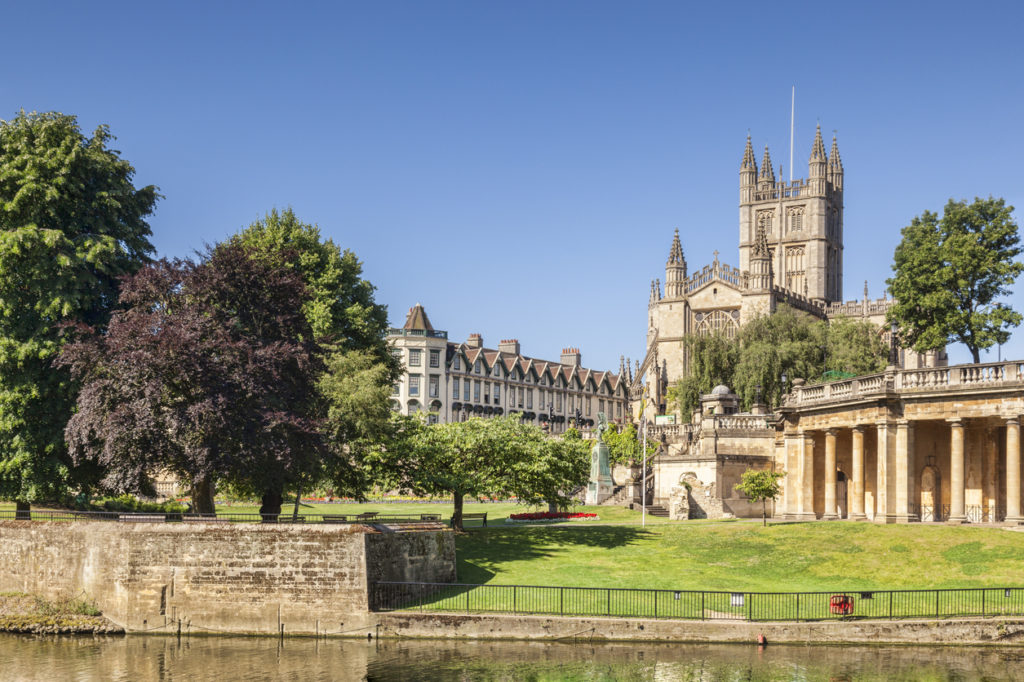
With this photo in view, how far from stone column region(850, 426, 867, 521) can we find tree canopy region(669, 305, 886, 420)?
125ft

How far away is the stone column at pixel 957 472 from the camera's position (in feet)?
141

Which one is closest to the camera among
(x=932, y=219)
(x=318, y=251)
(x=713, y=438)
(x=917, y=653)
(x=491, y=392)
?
(x=917, y=653)

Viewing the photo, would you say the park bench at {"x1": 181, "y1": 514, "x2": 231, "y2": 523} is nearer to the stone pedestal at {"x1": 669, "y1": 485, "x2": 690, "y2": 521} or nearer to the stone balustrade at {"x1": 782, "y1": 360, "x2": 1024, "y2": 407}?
the stone pedestal at {"x1": 669, "y1": 485, "x2": 690, "y2": 521}

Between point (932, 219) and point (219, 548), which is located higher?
point (932, 219)

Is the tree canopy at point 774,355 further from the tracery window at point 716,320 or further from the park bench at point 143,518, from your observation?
the park bench at point 143,518

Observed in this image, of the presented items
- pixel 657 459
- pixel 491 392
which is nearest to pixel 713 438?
pixel 657 459

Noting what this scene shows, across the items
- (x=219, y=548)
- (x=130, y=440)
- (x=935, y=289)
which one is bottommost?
(x=219, y=548)

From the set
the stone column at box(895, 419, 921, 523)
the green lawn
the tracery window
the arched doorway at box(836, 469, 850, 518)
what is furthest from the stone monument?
the tracery window

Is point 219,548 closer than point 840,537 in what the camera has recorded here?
Yes

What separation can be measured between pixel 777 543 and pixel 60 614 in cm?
2717

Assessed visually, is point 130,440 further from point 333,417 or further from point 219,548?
point 333,417

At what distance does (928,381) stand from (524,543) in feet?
60.7

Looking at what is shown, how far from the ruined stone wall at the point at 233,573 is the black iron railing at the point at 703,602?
124 centimetres

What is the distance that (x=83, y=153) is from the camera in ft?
142
